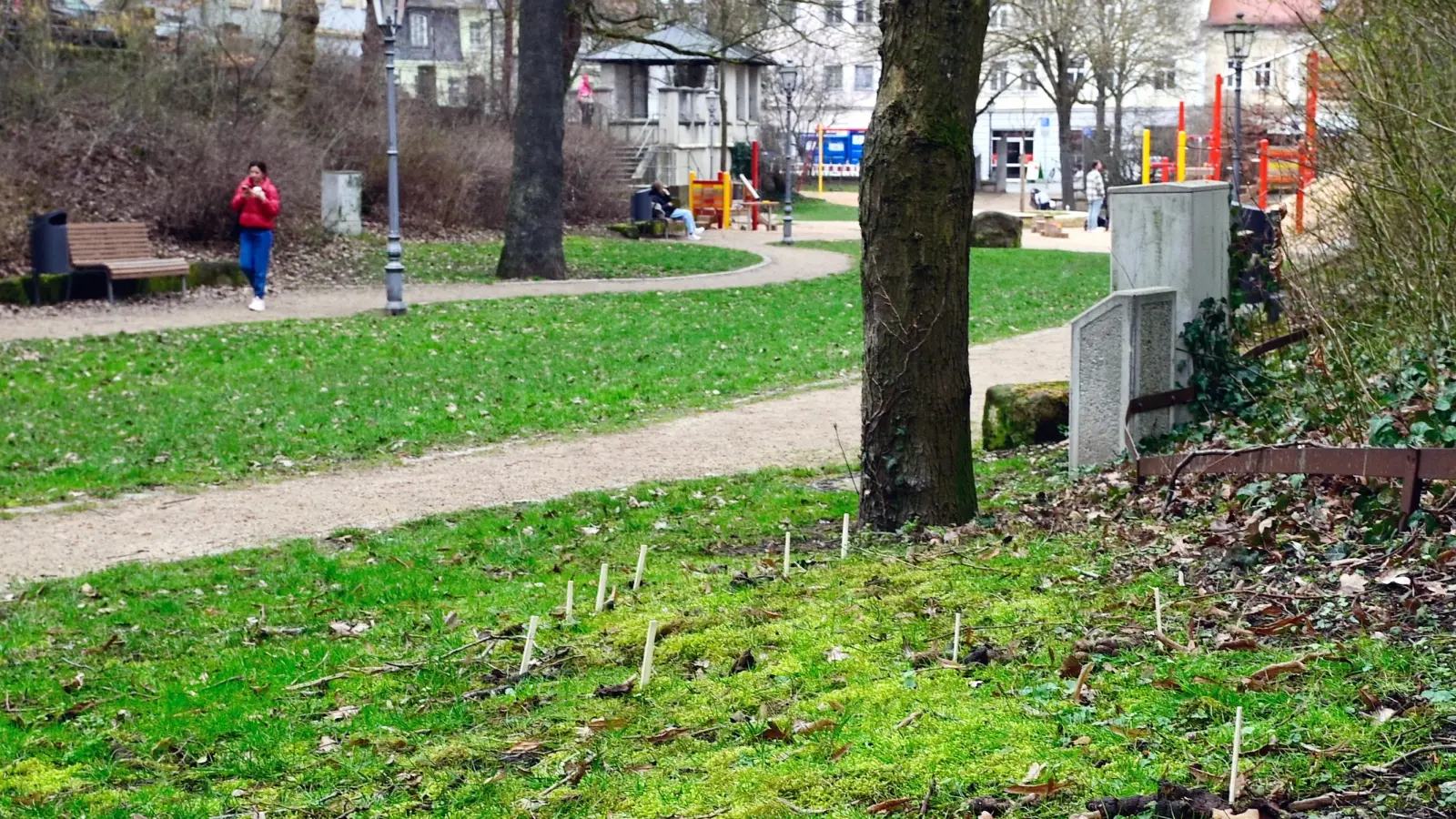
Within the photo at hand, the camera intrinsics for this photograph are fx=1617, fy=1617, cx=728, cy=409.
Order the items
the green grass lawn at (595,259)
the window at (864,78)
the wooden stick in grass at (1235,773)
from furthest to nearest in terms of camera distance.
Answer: the window at (864,78) → the green grass lawn at (595,259) → the wooden stick in grass at (1235,773)

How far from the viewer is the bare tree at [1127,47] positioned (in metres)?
56.9

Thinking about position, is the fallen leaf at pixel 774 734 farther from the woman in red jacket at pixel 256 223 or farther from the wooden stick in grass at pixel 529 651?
the woman in red jacket at pixel 256 223

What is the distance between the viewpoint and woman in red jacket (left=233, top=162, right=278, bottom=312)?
2009cm

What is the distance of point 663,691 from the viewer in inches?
195

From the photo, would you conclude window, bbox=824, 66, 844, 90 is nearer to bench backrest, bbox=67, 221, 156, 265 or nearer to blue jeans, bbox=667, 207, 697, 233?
blue jeans, bbox=667, 207, 697, 233

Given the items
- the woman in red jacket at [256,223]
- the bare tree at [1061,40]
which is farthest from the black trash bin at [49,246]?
the bare tree at [1061,40]

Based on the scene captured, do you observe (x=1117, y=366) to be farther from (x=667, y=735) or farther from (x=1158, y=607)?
(x=667, y=735)

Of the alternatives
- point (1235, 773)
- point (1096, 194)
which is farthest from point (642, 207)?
point (1235, 773)

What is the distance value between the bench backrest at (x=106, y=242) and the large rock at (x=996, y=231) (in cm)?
1836

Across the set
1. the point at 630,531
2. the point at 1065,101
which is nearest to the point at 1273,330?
the point at 630,531

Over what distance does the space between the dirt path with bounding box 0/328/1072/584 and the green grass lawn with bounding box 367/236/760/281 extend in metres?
12.8

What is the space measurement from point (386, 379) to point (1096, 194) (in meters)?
37.1

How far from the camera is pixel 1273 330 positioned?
11.0 m

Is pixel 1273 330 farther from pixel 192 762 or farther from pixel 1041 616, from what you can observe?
pixel 192 762
